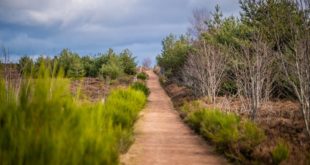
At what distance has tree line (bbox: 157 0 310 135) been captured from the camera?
33.3ft

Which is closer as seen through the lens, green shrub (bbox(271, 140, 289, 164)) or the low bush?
green shrub (bbox(271, 140, 289, 164))

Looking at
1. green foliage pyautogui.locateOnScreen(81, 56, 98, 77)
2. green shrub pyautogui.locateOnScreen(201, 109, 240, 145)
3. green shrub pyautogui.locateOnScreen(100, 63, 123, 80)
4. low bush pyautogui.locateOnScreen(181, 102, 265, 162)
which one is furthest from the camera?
green foliage pyautogui.locateOnScreen(81, 56, 98, 77)

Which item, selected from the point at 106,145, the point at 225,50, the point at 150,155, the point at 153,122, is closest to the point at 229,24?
the point at 225,50

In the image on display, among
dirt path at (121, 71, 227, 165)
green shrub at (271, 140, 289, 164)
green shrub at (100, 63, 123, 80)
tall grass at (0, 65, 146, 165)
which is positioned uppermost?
green shrub at (100, 63, 123, 80)

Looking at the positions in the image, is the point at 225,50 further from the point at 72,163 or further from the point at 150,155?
the point at 72,163

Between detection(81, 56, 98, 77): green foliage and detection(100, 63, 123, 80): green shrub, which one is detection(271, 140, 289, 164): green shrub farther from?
detection(81, 56, 98, 77): green foliage

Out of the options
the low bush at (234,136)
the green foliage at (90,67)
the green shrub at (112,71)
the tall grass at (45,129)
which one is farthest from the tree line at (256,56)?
the green foliage at (90,67)

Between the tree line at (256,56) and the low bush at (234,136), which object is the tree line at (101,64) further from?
the low bush at (234,136)

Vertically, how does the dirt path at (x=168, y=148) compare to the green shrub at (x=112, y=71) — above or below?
below

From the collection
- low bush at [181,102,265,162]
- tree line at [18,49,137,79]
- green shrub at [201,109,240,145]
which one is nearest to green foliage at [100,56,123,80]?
tree line at [18,49,137,79]

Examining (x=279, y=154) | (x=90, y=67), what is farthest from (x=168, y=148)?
(x=90, y=67)

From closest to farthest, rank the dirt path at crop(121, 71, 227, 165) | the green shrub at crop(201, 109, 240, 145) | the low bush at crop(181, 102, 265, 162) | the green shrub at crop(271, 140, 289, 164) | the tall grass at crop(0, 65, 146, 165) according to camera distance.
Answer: the tall grass at crop(0, 65, 146, 165) → the green shrub at crop(271, 140, 289, 164) → the low bush at crop(181, 102, 265, 162) → the dirt path at crop(121, 71, 227, 165) → the green shrub at crop(201, 109, 240, 145)

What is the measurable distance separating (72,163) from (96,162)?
18.8 inches

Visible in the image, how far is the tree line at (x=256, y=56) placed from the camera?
10.2m
